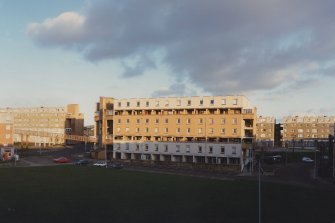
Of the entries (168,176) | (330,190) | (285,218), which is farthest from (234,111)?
(285,218)

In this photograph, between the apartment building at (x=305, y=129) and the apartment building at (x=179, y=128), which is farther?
the apartment building at (x=305, y=129)

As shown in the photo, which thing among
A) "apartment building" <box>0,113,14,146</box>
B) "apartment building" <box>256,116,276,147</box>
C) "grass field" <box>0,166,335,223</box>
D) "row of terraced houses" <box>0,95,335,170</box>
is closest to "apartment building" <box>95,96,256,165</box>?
"row of terraced houses" <box>0,95,335,170</box>

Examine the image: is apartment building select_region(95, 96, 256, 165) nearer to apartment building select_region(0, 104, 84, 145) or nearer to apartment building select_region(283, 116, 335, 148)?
apartment building select_region(0, 104, 84, 145)

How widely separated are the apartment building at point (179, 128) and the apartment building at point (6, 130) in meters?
26.0

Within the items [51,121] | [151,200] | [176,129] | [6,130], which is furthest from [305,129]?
[151,200]

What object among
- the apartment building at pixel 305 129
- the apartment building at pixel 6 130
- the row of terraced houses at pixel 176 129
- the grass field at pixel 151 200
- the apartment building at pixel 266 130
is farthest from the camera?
the apartment building at pixel 305 129

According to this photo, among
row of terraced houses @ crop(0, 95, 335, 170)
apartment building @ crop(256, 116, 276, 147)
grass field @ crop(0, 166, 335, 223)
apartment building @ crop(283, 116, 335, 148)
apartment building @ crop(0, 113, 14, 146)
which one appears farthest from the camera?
apartment building @ crop(283, 116, 335, 148)

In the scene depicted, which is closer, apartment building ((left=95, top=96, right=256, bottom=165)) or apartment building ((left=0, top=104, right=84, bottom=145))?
apartment building ((left=95, top=96, right=256, bottom=165))

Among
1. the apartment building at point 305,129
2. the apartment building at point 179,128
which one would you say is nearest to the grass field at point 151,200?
the apartment building at point 179,128

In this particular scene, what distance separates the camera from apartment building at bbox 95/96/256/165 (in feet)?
309

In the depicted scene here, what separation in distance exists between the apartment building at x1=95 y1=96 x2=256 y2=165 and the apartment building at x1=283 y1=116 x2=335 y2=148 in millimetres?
89649

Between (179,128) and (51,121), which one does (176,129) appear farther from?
(51,121)

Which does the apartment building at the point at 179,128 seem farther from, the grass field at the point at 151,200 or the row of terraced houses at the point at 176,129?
the grass field at the point at 151,200

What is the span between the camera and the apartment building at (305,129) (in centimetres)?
18062
